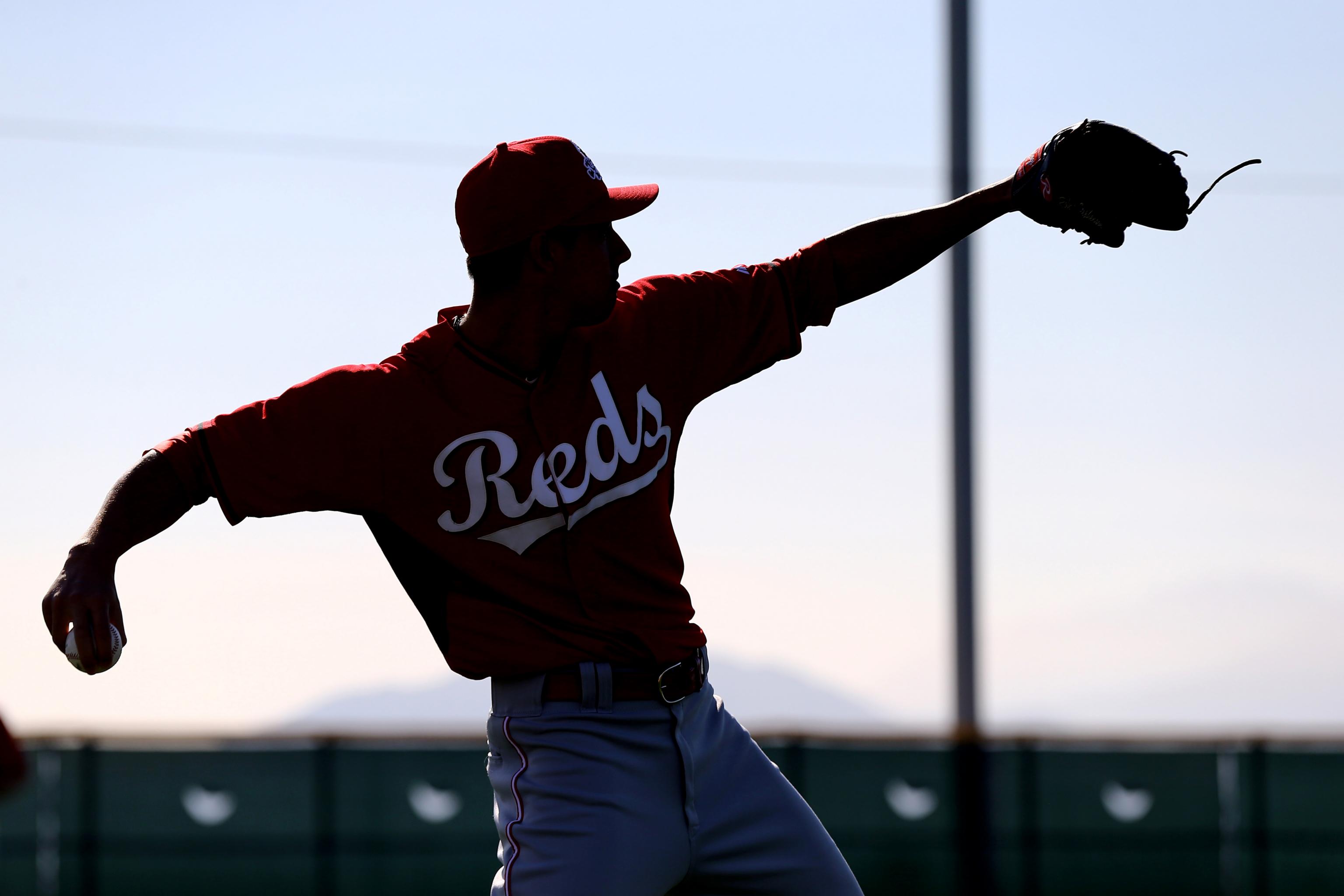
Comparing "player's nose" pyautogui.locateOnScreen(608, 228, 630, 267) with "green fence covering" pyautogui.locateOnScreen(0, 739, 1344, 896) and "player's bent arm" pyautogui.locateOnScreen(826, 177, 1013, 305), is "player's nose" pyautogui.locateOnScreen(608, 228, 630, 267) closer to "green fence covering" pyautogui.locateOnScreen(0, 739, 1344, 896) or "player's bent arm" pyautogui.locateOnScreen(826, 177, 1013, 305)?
"player's bent arm" pyautogui.locateOnScreen(826, 177, 1013, 305)

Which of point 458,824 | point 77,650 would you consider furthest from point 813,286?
point 458,824

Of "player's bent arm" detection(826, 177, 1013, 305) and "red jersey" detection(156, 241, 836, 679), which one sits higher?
"player's bent arm" detection(826, 177, 1013, 305)

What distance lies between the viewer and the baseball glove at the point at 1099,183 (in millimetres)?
3641

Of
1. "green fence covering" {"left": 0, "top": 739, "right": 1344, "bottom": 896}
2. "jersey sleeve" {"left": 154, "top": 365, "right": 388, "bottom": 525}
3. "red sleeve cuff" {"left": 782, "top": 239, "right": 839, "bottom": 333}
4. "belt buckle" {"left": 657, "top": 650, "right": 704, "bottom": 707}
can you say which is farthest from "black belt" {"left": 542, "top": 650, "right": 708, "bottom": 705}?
"green fence covering" {"left": 0, "top": 739, "right": 1344, "bottom": 896}

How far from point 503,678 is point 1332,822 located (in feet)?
27.5

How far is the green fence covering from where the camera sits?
10.1 metres

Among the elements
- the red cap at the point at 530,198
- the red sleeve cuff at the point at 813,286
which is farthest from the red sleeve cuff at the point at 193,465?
the red sleeve cuff at the point at 813,286

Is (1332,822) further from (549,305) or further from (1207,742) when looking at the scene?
(549,305)

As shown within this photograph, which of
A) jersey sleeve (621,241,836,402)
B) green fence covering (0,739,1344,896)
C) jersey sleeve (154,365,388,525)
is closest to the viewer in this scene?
jersey sleeve (154,365,388,525)

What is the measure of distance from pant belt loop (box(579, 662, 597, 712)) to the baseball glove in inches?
54.7

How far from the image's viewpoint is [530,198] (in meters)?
3.29

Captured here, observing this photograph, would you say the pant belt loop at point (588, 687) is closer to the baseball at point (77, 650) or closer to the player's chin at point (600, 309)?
the player's chin at point (600, 309)

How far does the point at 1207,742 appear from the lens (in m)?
10.6

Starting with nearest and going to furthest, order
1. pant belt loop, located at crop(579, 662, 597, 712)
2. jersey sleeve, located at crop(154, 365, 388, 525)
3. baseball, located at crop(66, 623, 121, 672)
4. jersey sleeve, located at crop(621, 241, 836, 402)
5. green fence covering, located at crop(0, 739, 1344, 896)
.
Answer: baseball, located at crop(66, 623, 121, 672), jersey sleeve, located at crop(154, 365, 388, 525), pant belt loop, located at crop(579, 662, 597, 712), jersey sleeve, located at crop(621, 241, 836, 402), green fence covering, located at crop(0, 739, 1344, 896)
